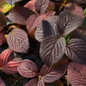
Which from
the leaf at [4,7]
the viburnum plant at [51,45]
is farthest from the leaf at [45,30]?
the leaf at [4,7]

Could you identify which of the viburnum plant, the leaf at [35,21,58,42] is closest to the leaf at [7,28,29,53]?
the viburnum plant

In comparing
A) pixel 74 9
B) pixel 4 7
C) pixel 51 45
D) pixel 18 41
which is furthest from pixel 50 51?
pixel 4 7

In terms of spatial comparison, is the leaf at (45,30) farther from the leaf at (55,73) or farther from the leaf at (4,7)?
the leaf at (4,7)

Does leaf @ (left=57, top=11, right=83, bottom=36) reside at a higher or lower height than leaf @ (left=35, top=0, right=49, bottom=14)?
lower

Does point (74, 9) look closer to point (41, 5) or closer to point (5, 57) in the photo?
point (41, 5)

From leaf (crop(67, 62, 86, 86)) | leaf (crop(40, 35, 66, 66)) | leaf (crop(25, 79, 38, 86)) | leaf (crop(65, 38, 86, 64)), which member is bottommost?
leaf (crop(25, 79, 38, 86))

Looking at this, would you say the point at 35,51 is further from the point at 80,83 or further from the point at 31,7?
the point at 80,83

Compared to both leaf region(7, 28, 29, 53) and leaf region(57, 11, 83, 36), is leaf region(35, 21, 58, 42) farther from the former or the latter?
leaf region(7, 28, 29, 53)

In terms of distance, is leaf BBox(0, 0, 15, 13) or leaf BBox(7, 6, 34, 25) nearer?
leaf BBox(7, 6, 34, 25)
